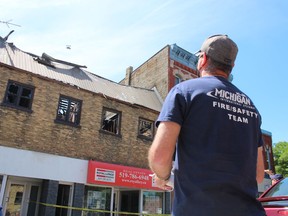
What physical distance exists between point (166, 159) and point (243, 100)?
0.76 m

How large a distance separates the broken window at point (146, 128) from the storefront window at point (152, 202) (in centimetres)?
325

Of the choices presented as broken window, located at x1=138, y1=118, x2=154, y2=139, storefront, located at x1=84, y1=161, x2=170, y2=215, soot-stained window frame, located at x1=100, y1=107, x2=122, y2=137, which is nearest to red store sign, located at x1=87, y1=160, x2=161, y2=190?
storefront, located at x1=84, y1=161, x2=170, y2=215

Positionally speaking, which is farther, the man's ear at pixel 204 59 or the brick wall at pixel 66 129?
the brick wall at pixel 66 129

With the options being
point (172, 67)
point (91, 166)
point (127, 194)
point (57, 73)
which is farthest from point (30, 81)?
point (172, 67)

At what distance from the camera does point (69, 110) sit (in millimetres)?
14633

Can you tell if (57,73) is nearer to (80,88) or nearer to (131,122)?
(80,88)

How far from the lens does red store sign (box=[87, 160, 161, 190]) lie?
14219 millimetres

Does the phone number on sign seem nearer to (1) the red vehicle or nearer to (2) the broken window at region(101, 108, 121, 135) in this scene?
(2) the broken window at region(101, 108, 121, 135)

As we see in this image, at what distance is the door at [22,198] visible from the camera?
12.8 meters

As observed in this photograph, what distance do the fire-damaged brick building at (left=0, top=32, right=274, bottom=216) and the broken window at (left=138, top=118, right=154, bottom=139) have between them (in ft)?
0.19

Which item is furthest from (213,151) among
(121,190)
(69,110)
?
(121,190)

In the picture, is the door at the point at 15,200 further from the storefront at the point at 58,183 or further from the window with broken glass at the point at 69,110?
the window with broken glass at the point at 69,110

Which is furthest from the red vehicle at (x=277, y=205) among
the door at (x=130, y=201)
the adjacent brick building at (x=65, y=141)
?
the door at (x=130, y=201)

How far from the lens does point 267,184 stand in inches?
977
